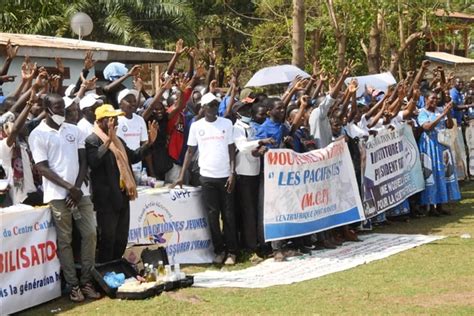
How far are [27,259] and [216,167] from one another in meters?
2.98

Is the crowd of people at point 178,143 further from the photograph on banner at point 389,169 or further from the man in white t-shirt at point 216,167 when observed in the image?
the photograph on banner at point 389,169

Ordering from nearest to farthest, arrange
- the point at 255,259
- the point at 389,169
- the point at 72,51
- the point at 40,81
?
the point at 40,81 < the point at 255,259 < the point at 389,169 < the point at 72,51

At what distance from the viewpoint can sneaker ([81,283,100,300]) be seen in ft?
28.9

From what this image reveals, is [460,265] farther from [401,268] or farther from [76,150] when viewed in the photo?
[76,150]

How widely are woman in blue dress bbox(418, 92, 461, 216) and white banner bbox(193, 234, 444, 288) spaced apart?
2.46 metres

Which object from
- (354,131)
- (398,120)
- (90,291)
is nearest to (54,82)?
(90,291)

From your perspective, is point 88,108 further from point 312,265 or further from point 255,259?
point 312,265

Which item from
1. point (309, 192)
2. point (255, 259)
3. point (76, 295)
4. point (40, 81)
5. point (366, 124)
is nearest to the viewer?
point (76, 295)

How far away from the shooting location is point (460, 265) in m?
10.2

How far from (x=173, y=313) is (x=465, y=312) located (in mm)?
2669

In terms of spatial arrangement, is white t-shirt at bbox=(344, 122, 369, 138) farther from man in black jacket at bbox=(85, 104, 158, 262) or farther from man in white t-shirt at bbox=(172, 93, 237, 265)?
man in black jacket at bbox=(85, 104, 158, 262)

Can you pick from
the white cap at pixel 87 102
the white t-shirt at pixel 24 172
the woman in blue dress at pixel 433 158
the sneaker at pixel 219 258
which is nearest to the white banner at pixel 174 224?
the sneaker at pixel 219 258

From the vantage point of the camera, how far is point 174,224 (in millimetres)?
10906

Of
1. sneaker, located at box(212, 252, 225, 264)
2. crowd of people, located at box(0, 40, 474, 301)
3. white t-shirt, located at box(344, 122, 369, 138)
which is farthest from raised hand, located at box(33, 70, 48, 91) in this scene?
white t-shirt, located at box(344, 122, 369, 138)
